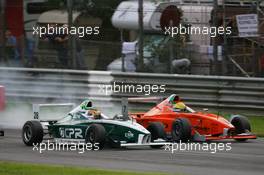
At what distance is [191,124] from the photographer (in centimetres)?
1730

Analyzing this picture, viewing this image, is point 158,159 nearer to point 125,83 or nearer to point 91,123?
point 91,123

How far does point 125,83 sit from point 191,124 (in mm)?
6166

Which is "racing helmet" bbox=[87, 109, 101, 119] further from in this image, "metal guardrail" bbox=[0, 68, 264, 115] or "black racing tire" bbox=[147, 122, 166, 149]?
"metal guardrail" bbox=[0, 68, 264, 115]

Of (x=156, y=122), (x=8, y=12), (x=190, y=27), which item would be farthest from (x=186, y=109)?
(x=8, y=12)

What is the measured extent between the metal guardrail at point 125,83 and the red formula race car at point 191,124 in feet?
13.6

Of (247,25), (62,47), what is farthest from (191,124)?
(62,47)

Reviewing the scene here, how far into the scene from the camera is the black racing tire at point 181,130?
650 inches

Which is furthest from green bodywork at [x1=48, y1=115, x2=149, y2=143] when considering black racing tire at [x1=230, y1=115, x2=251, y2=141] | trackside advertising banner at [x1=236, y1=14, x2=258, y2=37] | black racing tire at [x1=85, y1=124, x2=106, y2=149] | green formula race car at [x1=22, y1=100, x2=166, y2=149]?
trackside advertising banner at [x1=236, y1=14, x2=258, y2=37]

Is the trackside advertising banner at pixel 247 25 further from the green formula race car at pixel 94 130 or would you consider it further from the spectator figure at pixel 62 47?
the green formula race car at pixel 94 130

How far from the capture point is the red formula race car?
16688 millimetres

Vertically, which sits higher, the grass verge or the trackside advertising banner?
the trackside advertising banner

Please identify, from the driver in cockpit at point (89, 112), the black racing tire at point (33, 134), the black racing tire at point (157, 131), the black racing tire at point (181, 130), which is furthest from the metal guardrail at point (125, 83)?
the black racing tire at point (33, 134)

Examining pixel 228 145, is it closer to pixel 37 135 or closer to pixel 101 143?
pixel 101 143

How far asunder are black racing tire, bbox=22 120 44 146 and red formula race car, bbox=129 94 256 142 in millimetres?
1836
